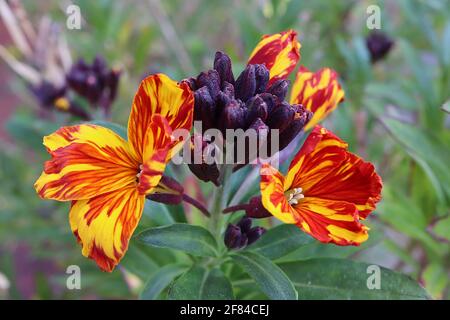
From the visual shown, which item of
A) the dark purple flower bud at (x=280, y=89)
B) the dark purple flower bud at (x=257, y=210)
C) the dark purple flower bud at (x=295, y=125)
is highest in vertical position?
the dark purple flower bud at (x=280, y=89)

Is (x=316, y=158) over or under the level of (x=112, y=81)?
under

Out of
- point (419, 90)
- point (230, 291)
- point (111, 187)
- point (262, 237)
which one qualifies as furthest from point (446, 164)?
point (111, 187)

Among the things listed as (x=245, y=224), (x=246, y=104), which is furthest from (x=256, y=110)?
(x=245, y=224)

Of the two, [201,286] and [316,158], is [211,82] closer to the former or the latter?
[316,158]

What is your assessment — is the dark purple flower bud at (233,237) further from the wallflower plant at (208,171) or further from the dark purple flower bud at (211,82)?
the dark purple flower bud at (211,82)

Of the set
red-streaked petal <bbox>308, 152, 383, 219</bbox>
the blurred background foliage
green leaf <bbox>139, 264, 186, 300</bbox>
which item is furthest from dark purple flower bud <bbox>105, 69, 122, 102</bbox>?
red-streaked petal <bbox>308, 152, 383, 219</bbox>

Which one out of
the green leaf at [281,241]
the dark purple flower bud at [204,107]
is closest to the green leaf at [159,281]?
the green leaf at [281,241]

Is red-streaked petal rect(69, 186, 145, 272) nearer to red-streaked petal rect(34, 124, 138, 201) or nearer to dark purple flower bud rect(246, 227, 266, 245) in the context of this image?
red-streaked petal rect(34, 124, 138, 201)
